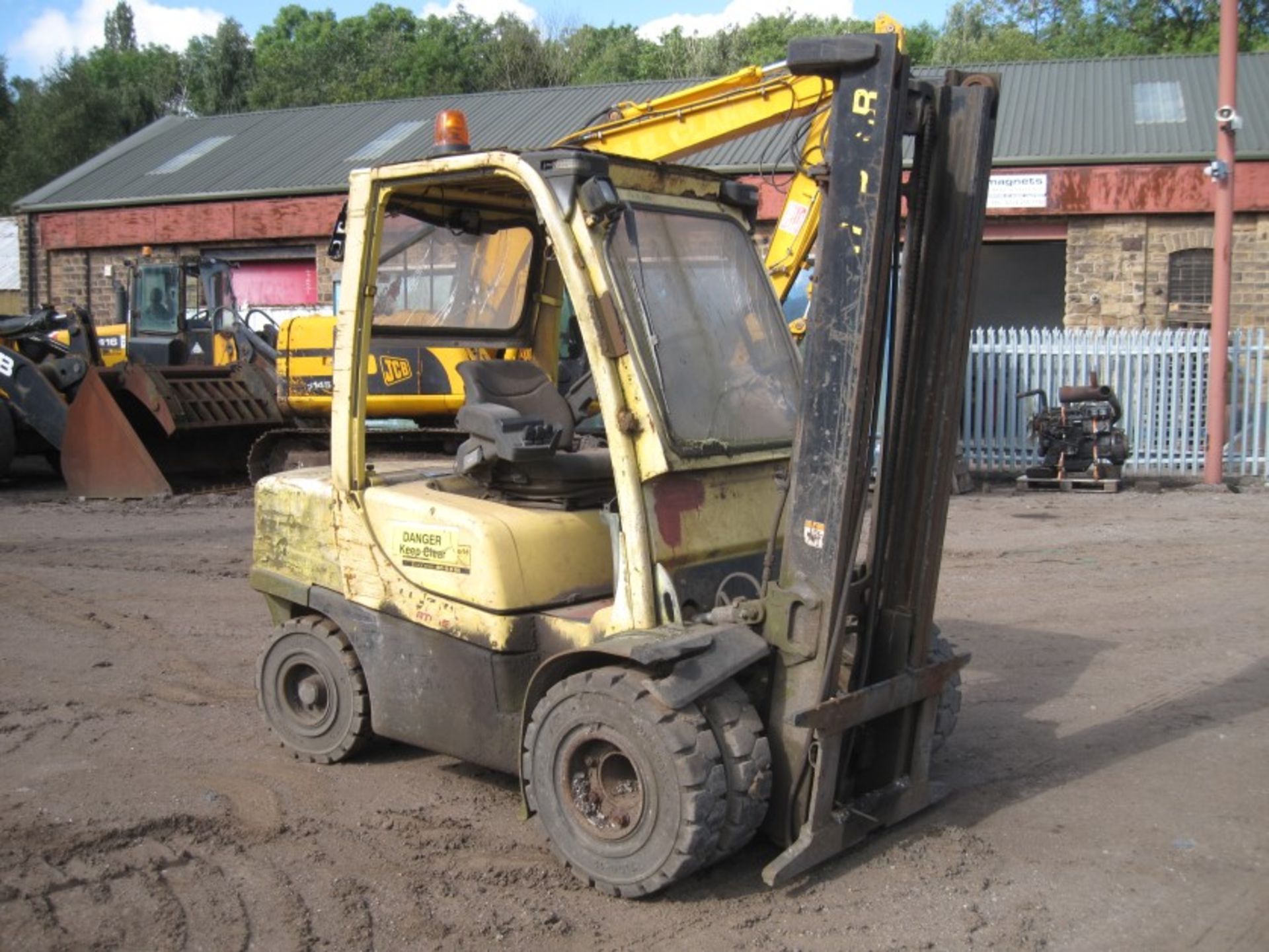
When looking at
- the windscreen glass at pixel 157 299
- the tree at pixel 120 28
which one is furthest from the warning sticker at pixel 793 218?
the tree at pixel 120 28

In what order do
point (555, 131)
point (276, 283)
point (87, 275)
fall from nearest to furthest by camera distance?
point (555, 131) < point (276, 283) < point (87, 275)

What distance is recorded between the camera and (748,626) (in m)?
4.24

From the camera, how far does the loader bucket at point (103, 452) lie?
1422cm

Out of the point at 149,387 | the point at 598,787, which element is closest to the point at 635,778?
the point at 598,787

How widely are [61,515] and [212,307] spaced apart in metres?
5.00

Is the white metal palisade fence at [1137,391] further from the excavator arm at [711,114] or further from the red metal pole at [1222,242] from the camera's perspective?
the excavator arm at [711,114]

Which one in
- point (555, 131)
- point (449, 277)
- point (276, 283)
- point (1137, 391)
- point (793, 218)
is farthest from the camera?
point (276, 283)

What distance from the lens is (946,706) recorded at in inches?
199

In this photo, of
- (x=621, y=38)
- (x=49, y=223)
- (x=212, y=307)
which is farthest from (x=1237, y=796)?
(x=621, y=38)

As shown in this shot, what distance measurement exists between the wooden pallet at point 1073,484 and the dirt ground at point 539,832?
6.79 metres

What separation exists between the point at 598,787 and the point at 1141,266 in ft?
59.9

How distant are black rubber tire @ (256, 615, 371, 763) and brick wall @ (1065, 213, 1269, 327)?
56.8 ft

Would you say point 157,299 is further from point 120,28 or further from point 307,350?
point 120,28

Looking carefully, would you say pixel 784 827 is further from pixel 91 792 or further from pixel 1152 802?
pixel 91 792
